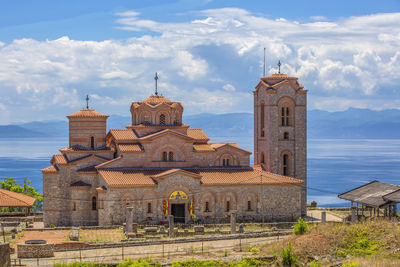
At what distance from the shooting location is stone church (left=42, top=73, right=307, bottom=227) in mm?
41062

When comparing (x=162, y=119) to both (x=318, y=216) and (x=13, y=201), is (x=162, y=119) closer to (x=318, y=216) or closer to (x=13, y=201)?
(x=13, y=201)

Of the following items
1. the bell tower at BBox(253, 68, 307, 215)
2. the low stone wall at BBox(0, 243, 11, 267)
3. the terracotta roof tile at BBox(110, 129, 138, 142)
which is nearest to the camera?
the low stone wall at BBox(0, 243, 11, 267)

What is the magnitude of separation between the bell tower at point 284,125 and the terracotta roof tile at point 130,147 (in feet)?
35.4

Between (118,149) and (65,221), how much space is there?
6547 mm

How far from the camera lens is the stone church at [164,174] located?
41062 millimetres

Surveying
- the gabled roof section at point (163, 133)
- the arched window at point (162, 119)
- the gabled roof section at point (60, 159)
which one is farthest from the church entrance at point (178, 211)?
the gabled roof section at point (60, 159)

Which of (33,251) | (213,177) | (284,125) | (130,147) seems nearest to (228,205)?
(213,177)

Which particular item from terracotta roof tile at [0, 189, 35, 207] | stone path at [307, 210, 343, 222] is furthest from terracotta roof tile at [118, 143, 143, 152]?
stone path at [307, 210, 343, 222]

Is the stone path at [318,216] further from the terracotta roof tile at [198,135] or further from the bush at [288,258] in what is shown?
the bush at [288,258]

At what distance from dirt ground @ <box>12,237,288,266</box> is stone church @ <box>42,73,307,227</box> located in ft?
36.7

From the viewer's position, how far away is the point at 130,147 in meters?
43.5

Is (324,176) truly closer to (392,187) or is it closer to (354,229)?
(392,187)

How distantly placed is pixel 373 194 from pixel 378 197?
2.99ft

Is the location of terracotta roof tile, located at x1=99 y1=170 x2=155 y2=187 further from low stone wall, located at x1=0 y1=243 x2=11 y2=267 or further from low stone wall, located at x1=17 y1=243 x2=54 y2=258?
low stone wall, located at x1=0 y1=243 x2=11 y2=267
